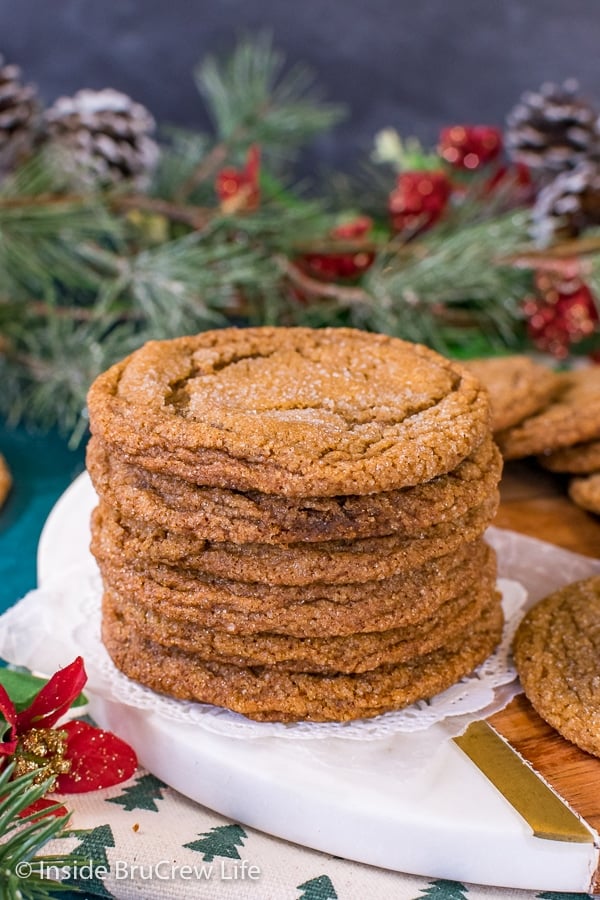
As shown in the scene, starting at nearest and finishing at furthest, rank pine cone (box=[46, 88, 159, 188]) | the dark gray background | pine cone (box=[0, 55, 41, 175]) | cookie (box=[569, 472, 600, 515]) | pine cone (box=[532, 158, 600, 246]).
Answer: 1. cookie (box=[569, 472, 600, 515])
2. pine cone (box=[0, 55, 41, 175])
3. pine cone (box=[46, 88, 159, 188])
4. pine cone (box=[532, 158, 600, 246])
5. the dark gray background

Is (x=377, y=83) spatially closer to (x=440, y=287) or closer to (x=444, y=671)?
(x=440, y=287)

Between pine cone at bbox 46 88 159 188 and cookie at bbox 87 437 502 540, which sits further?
pine cone at bbox 46 88 159 188

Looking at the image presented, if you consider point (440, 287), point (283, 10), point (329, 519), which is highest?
point (283, 10)

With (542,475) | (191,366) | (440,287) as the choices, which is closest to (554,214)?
(440,287)

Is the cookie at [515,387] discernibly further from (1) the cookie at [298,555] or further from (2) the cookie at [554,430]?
(1) the cookie at [298,555]

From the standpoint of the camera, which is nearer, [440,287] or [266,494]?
[266,494]

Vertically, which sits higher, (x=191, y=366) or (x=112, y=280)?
(x=191, y=366)

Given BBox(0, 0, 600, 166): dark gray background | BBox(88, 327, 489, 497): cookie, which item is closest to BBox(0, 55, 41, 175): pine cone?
BBox(0, 0, 600, 166): dark gray background

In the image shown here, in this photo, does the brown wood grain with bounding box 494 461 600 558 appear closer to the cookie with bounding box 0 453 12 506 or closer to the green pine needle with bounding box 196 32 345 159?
the cookie with bounding box 0 453 12 506
